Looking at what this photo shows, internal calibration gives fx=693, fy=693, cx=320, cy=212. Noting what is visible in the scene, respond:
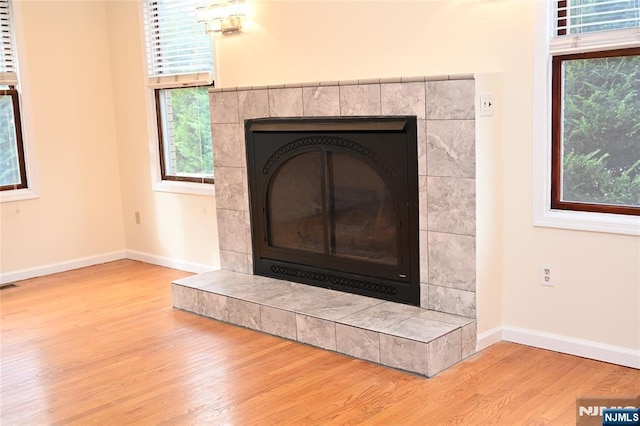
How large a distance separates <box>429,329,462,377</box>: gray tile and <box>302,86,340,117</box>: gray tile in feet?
4.87

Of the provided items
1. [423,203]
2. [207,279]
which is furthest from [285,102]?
[207,279]

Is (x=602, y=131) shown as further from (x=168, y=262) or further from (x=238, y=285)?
(x=168, y=262)

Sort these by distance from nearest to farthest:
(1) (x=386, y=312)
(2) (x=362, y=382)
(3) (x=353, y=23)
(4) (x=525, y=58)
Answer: (2) (x=362, y=382), (4) (x=525, y=58), (1) (x=386, y=312), (3) (x=353, y=23)

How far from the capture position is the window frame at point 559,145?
134 inches

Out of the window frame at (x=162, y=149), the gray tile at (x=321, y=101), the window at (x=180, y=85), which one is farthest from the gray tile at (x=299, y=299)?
the window frame at (x=162, y=149)

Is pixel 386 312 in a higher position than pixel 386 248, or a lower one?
lower

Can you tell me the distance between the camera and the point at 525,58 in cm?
357

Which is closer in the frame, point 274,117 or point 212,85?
point 274,117

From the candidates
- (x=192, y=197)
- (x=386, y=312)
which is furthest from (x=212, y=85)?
(x=386, y=312)

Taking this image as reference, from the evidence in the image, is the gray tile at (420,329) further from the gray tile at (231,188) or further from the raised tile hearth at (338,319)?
the gray tile at (231,188)

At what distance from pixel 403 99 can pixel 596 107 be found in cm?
98

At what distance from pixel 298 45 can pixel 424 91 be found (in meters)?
1.22

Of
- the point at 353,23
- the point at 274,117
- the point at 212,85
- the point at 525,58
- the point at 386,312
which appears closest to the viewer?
the point at 525,58

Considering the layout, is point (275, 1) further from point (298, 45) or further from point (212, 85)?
point (212, 85)
